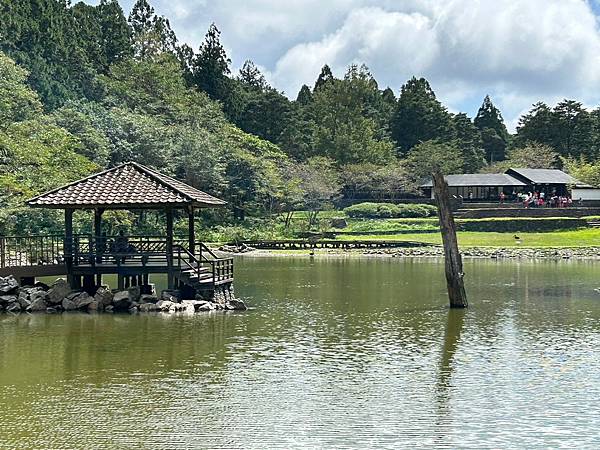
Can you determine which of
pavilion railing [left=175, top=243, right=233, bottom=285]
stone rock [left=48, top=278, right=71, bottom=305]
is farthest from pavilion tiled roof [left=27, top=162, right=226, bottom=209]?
stone rock [left=48, top=278, right=71, bottom=305]

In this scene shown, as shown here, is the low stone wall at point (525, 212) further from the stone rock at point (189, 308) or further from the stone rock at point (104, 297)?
the stone rock at point (104, 297)

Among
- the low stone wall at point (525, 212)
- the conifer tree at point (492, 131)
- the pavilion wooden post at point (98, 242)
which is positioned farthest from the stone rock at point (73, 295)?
the conifer tree at point (492, 131)

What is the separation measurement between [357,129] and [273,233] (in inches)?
1248

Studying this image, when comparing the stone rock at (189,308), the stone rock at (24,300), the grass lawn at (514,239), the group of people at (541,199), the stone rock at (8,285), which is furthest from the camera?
the group of people at (541,199)

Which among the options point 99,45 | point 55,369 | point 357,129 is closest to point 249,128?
point 357,129

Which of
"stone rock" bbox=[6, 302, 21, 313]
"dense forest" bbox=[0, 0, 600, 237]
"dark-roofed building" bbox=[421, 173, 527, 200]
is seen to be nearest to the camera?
"stone rock" bbox=[6, 302, 21, 313]

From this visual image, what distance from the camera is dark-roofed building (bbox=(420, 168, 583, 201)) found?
3273 inches

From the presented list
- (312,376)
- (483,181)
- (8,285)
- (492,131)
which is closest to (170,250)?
(8,285)

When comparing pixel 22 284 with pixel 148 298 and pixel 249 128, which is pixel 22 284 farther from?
pixel 249 128

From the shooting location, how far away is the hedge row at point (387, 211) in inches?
3061

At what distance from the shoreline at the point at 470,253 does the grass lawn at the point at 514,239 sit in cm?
275

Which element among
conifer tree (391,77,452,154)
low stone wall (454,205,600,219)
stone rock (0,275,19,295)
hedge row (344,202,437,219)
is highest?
conifer tree (391,77,452,154)

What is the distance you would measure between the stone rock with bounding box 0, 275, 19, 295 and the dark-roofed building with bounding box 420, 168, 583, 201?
60.2m

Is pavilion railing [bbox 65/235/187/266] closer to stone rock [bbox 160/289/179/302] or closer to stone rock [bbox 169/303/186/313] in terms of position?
stone rock [bbox 160/289/179/302]
